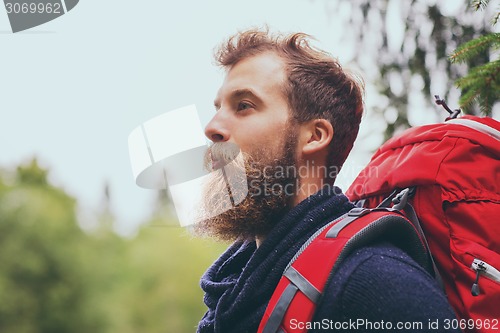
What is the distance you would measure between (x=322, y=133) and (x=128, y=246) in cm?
4599

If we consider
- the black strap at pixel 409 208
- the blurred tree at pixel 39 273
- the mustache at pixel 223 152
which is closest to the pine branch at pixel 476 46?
the black strap at pixel 409 208

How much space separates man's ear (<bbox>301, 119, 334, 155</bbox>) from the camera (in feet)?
6.63

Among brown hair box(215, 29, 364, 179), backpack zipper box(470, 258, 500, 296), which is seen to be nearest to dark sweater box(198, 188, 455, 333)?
backpack zipper box(470, 258, 500, 296)

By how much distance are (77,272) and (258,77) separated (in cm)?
3238

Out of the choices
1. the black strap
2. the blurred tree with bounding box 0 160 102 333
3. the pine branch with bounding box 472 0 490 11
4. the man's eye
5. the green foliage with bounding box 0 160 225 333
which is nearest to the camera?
the black strap

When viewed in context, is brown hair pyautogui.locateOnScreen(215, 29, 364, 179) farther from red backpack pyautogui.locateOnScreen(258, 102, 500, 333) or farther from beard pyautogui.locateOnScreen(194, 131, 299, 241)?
red backpack pyautogui.locateOnScreen(258, 102, 500, 333)

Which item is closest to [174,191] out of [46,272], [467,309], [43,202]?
[467,309]

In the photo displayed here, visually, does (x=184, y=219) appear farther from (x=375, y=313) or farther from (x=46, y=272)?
(x=46, y=272)

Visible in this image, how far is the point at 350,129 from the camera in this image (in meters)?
2.16

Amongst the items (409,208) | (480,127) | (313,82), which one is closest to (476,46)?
(480,127)

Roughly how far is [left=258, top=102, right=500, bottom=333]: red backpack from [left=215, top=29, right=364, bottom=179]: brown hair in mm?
415

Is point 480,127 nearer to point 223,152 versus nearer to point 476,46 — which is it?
point 476,46

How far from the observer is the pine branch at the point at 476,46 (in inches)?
73.7

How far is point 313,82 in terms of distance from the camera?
2111 millimetres
